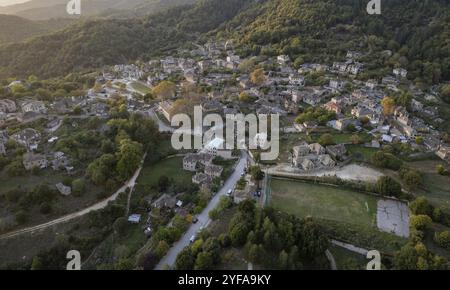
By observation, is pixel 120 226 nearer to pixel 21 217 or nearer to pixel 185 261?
pixel 21 217

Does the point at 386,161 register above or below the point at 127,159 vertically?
below

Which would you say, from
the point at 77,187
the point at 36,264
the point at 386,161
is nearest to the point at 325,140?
the point at 386,161

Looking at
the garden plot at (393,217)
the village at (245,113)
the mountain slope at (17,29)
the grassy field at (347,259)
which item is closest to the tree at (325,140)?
the village at (245,113)

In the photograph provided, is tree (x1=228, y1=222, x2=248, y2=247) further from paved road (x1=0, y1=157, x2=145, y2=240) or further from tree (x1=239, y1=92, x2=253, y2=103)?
tree (x1=239, y1=92, x2=253, y2=103)

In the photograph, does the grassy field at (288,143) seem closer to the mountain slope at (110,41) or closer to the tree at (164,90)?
the tree at (164,90)

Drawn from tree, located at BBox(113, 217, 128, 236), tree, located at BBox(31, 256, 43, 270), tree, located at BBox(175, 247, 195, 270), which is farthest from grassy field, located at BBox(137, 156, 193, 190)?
tree, located at BBox(175, 247, 195, 270)

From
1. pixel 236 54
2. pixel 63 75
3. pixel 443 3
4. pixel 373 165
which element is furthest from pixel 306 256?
pixel 443 3
